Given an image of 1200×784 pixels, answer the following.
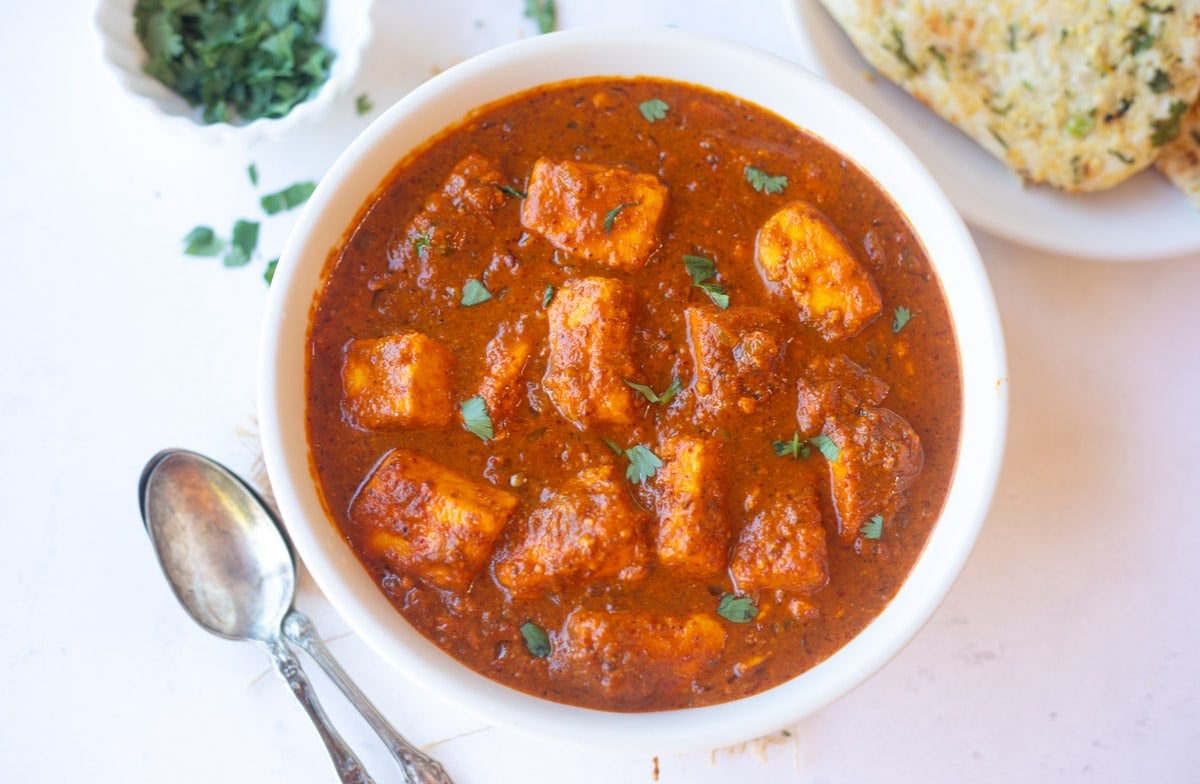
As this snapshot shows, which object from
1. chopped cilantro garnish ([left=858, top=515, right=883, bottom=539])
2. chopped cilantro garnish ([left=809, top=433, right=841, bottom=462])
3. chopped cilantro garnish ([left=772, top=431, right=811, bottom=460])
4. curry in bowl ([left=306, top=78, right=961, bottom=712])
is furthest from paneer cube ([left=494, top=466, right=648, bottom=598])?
chopped cilantro garnish ([left=858, top=515, right=883, bottom=539])

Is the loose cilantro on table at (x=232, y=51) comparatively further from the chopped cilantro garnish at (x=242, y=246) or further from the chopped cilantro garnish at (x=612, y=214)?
the chopped cilantro garnish at (x=612, y=214)

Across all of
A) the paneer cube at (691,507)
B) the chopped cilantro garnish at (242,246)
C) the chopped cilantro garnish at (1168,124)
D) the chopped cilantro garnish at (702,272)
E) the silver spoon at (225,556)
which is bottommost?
the silver spoon at (225,556)

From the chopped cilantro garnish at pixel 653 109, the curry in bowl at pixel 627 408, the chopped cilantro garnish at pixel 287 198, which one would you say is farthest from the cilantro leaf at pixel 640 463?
the chopped cilantro garnish at pixel 287 198

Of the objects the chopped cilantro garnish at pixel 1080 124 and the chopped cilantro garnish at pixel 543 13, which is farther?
the chopped cilantro garnish at pixel 543 13

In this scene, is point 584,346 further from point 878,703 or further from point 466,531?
point 878,703

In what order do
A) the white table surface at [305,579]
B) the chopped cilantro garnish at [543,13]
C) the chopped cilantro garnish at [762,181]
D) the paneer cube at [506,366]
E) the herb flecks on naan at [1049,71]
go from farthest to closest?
the chopped cilantro garnish at [543,13]
the white table surface at [305,579]
the herb flecks on naan at [1049,71]
the chopped cilantro garnish at [762,181]
the paneer cube at [506,366]

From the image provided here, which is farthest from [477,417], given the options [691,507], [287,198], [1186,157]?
[1186,157]

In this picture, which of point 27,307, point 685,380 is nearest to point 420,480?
point 685,380
